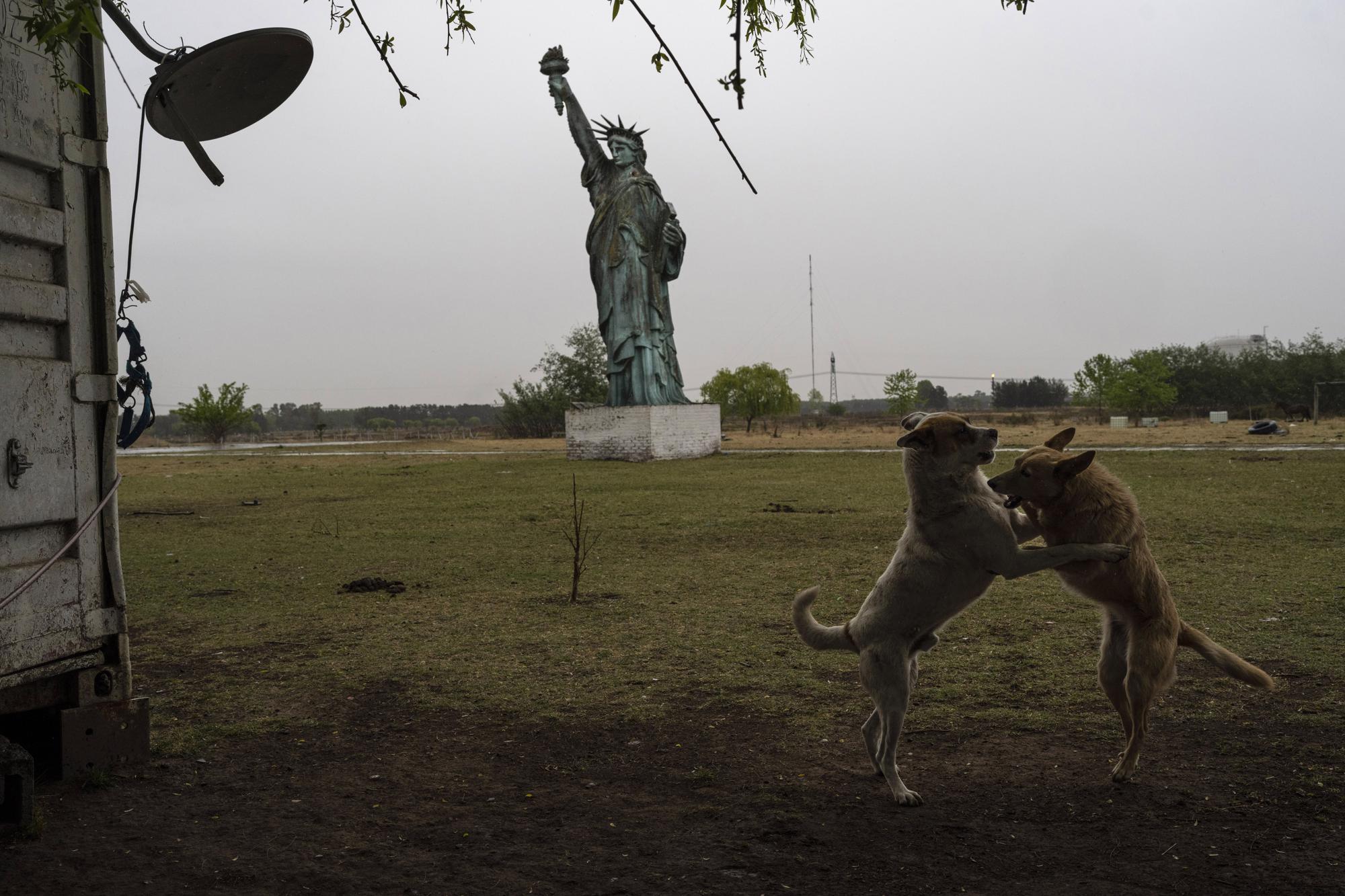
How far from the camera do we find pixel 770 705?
19.4 feet

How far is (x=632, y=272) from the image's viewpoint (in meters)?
35.4

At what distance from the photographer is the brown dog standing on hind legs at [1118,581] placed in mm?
4309

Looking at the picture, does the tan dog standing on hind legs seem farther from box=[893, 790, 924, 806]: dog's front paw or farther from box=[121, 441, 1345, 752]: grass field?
box=[121, 441, 1345, 752]: grass field

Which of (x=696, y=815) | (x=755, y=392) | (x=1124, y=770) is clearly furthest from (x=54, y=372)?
(x=755, y=392)

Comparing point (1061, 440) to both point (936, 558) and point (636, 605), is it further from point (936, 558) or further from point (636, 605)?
point (636, 605)

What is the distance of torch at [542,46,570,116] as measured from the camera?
34.6 metres

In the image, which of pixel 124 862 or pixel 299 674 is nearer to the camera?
pixel 124 862

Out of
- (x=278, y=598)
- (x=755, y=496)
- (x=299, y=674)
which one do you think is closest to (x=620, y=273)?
(x=755, y=496)

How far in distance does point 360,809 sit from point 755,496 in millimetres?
15462

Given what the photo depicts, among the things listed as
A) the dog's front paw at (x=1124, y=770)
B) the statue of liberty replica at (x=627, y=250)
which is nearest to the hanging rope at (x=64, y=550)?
the dog's front paw at (x=1124, y=770)

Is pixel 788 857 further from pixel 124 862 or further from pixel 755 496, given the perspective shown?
pixel 755 496

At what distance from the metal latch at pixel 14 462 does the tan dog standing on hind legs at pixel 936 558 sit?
3650 millimetres

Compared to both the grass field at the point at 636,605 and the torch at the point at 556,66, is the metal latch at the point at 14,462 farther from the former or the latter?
the torch at the point at 556,66

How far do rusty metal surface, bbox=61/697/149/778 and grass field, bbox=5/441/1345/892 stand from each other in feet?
0.84
